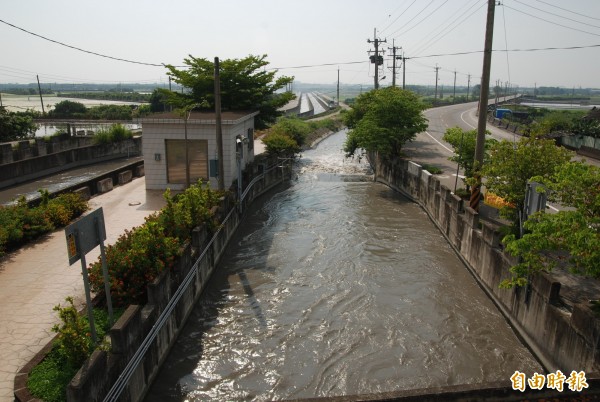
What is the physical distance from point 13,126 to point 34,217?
27801mm

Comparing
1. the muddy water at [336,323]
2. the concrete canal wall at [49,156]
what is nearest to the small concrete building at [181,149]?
the muddy water at [336,323]

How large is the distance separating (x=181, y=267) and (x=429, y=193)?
51.0 feet

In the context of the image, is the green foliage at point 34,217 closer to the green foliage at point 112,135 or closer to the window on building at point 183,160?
the window on building at point 183,160

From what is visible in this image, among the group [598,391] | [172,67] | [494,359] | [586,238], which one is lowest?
[494,359]

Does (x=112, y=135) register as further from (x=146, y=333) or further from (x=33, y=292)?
(x=146, y=333)

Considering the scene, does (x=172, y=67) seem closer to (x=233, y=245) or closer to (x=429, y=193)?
(x=233, y=245)

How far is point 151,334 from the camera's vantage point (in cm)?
1006

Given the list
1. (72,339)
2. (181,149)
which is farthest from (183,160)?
(72,339)

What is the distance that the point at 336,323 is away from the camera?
13.4 metres

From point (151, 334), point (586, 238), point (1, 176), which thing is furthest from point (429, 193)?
point (1, 176)

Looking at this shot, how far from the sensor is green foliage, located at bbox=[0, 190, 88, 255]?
1435cm

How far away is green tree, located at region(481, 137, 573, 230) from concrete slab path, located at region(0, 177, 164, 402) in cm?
1274

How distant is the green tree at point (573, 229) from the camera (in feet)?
29.2

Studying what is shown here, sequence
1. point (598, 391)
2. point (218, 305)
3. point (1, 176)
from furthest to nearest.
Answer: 1. point (1, 176)
2. point (218, 305)
3. point (598, 391)
